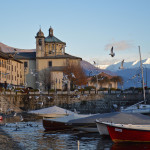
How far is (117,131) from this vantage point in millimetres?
28266

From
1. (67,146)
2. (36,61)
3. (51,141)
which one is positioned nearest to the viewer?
(67,146)

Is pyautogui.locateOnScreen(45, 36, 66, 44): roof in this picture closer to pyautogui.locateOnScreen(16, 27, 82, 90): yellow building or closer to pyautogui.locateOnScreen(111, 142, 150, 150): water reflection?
pyautogui.locateOnScreen(16, 27, 82, 90): yellow building

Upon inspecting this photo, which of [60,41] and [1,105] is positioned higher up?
[60,41]

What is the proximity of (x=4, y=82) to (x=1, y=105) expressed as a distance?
27.9 metres

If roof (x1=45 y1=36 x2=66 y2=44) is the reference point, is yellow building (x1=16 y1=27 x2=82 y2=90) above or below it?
below

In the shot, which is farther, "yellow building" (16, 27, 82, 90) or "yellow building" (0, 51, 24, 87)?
"yellow building" (16, 27, 82, 90)

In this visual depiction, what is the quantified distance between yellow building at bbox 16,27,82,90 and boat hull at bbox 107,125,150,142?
92161 mm

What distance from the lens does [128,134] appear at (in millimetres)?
28188

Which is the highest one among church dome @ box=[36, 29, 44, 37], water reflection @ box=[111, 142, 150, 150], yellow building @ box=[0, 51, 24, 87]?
church dome @ box=[36, 29, 44, 37]

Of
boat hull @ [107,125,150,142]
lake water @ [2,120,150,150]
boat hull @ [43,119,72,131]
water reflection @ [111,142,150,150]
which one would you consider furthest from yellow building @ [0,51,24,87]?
water reflection @ [111,142,150,150]

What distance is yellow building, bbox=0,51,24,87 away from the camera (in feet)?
352

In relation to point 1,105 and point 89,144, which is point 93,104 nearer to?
point 1,105

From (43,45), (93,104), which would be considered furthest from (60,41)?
(93,104)

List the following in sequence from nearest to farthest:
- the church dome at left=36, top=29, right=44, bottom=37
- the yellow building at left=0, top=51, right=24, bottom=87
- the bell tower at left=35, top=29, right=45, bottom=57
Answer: the yellow building at left=0, top=51, right=24, bottom=87 < the bell tower at left=35, top=29, right=45, bottom=57 < the church dome at left=36, top=29, right=44, bottom=37
